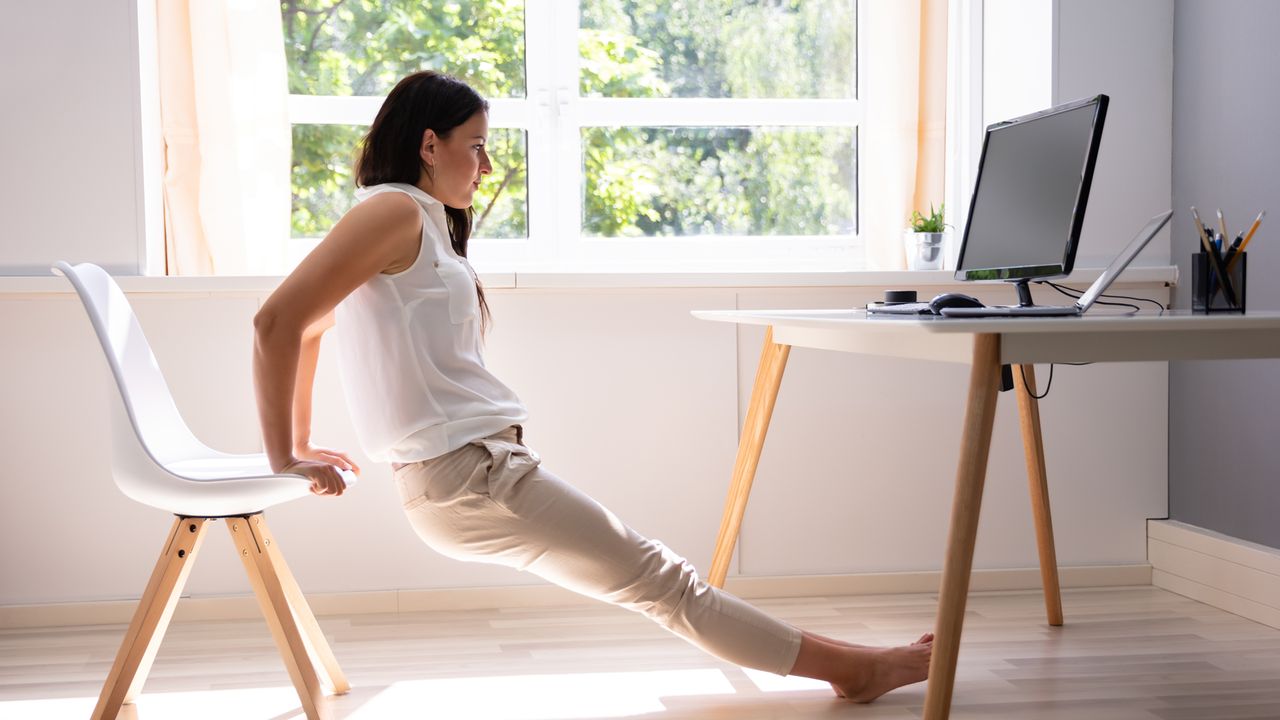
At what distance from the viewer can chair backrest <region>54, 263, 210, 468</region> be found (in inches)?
71.1

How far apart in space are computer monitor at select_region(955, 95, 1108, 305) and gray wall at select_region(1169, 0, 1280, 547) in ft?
2.32

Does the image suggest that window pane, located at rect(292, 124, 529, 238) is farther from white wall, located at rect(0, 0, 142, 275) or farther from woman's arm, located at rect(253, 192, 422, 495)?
woman's arm, located at rect(253, 192, 422, 495)

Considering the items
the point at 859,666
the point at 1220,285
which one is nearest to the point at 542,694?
the point at 859,666

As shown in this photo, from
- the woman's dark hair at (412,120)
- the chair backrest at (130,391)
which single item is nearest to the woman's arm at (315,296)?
the woman's dark hair at (412,120)

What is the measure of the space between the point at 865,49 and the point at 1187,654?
1.76 m

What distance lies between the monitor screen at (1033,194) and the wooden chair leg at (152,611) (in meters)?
1.47

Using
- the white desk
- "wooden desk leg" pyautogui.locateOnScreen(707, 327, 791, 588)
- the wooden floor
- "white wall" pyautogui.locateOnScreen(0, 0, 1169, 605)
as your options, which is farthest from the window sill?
the white desk

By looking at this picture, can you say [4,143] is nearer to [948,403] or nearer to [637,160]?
[637,160]

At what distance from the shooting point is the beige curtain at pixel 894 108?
3117 millimetres

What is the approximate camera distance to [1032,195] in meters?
2.08

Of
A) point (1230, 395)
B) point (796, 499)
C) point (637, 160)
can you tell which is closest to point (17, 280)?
point (637, 160)

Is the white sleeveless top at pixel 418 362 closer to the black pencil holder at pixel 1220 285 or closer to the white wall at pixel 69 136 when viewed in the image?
the white wall at pixel 69 136

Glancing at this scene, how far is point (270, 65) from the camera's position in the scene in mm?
2896

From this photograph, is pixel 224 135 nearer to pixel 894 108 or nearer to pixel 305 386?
pixel 305 386
